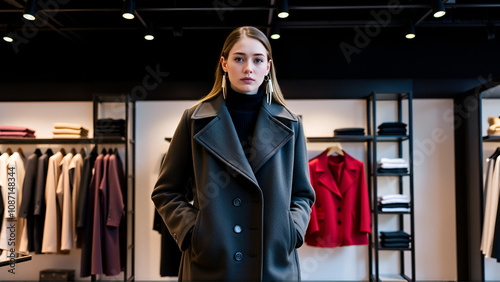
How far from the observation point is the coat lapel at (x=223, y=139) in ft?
4.43

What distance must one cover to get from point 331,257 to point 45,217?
3237 millimetres

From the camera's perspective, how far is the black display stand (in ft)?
13.7

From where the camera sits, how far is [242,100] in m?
1.52

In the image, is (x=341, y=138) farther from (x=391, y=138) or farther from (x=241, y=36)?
(x=241, y=36)

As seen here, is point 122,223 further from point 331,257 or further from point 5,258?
point 5,258

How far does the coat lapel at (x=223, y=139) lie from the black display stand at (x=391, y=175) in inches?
123

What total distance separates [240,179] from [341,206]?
124 inches

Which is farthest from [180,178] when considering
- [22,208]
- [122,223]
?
[22,208]

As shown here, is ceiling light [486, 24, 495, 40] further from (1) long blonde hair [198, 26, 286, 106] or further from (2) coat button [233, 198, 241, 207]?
(2) coat button [233, 198, 241, 207]

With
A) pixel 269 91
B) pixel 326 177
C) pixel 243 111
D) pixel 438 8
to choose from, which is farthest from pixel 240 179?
pixel 326 177

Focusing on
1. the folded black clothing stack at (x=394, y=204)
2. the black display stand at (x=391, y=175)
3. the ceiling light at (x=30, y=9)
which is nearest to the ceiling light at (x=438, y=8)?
the black display stand at (x=391, y=175)

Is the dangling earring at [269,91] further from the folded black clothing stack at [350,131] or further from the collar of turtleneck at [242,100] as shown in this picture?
the folded black clothing stack at [350,131]

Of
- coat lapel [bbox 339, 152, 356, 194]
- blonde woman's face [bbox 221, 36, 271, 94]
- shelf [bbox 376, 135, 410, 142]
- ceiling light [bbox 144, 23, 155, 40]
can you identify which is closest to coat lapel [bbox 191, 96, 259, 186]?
blonde woman's face [bbox 221, 36, 271, 94]

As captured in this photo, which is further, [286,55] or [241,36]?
[286,55]
